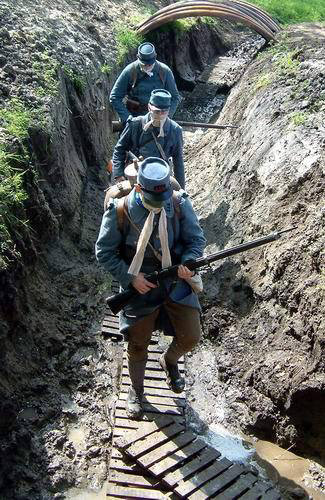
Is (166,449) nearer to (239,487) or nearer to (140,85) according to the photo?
(239,487)

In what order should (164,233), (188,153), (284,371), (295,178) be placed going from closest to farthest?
(164,233) < (284,371) < (295,178) < (188,153)

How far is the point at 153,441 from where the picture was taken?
5078 mm

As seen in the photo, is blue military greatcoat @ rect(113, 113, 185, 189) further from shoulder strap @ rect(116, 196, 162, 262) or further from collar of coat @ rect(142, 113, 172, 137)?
shoulder strap @ rect(116, 196, 162, 262)

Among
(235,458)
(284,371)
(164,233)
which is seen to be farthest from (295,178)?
(235,458)

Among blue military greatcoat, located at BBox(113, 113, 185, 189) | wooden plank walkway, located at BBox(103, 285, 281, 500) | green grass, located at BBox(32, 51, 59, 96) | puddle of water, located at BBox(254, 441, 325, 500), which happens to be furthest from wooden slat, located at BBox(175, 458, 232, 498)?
green grass, located at BBox(32, 51, 59, 96)

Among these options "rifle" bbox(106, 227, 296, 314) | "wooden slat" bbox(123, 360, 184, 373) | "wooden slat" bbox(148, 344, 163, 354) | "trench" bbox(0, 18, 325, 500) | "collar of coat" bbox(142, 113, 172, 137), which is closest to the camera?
"rifle" bbox(106, 227, 296, 314)

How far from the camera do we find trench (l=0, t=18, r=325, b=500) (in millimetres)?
4977

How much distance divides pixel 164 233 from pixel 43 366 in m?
2.30

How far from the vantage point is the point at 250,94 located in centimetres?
1071

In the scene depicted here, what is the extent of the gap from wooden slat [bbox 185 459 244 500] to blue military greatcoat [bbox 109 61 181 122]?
17.0 feet

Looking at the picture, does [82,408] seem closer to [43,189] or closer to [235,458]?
[235,458]

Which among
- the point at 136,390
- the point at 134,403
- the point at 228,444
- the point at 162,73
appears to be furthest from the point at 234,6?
the point at 228,444

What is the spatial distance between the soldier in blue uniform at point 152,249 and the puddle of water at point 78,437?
3.45 feet

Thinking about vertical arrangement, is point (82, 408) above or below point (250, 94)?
below
